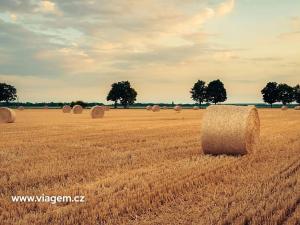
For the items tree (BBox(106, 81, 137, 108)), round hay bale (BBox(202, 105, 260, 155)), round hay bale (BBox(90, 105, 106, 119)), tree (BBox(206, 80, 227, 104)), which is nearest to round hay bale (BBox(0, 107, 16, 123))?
round hay bale (BBox(90, 105, 106, 119))

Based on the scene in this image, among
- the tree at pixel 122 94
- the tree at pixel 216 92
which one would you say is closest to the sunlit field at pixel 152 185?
the tree at pixel 122 94

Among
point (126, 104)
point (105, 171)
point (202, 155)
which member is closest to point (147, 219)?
point (105, 171)

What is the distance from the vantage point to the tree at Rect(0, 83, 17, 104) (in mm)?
118688

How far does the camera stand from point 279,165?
9.09 m

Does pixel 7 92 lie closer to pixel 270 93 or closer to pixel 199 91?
pixel 199 91

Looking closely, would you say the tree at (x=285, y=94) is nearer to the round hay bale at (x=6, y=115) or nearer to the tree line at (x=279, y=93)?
the tree line at (x=279, y=93)

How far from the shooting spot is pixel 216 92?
116938 millimetres

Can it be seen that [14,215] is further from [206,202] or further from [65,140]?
[65,140]

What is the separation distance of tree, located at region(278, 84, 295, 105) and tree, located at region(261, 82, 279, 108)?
170 centimetres

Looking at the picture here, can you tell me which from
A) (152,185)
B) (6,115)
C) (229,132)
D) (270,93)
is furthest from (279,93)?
(152,185)

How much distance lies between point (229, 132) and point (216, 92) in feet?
350

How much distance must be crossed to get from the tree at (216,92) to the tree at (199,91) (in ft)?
7.31

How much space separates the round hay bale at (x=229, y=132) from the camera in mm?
11352

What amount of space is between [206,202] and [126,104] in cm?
10075
